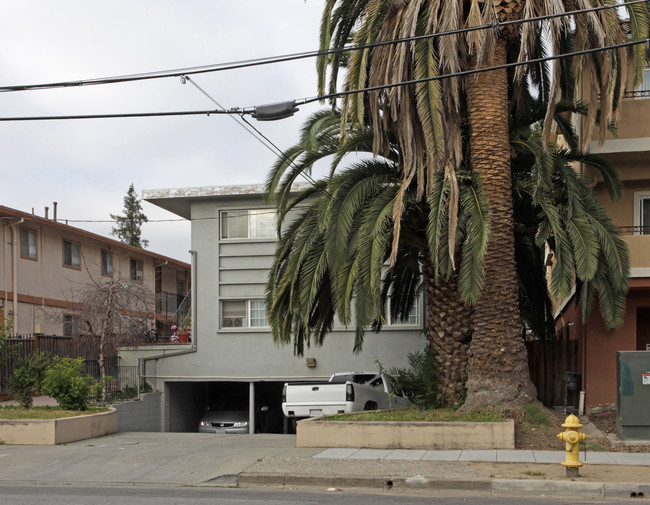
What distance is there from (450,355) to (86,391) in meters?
8.05

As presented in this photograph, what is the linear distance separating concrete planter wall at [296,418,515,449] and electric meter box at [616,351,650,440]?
197cm

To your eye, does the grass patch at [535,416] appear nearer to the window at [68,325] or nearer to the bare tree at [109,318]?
the bare tree at [109,318]

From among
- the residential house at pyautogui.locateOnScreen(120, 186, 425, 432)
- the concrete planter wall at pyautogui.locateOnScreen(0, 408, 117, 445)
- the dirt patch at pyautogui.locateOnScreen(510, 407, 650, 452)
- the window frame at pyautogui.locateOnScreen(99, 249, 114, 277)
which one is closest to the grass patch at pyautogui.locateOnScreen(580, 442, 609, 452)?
the dirt patch at pyautogui.locateOnScreen(510, 407, 650, 452)

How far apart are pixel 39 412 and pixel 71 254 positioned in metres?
16.7

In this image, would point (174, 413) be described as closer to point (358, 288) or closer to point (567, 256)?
point (358, 288)

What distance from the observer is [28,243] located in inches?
1166

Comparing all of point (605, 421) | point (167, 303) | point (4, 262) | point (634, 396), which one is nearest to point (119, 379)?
point (4, 262)

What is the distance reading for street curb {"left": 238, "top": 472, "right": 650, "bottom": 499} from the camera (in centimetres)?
1029

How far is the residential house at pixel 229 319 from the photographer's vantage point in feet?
85.8

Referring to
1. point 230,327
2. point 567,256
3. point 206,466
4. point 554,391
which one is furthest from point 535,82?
point 230,327

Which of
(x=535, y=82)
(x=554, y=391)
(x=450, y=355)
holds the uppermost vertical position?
(x=535, y=82)

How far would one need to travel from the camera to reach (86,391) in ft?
57.1

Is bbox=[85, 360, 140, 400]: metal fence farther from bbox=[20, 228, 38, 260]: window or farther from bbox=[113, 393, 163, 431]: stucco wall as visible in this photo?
bbox=[20, 228, 38, 260]: window

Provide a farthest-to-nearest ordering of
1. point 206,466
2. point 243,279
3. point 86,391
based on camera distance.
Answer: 1. point 243,279
2. point 86,391
3. point 206,466
